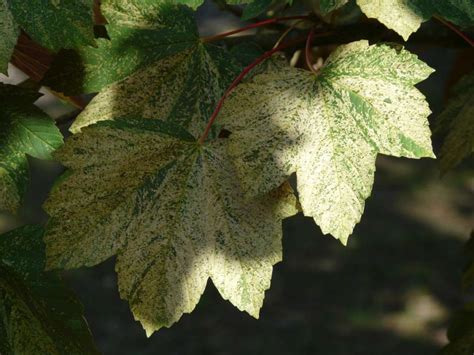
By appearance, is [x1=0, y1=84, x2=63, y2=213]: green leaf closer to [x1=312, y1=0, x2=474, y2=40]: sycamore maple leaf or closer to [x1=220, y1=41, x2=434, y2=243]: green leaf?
[x1=220, y1=41, x2=434, y2=243]: green leaf

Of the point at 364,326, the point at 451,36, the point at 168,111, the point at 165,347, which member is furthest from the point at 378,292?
the point at 168,111

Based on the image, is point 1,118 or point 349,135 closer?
point 349,135

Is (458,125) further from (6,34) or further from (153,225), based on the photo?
(6,34)

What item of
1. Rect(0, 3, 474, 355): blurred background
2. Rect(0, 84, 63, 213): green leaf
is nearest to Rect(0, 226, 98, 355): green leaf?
Rect(0, 84, 63, 213): green leaf

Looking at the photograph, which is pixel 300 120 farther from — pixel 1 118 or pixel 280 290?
pixel 280 290

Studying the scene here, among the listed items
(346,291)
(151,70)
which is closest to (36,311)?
(151,70)

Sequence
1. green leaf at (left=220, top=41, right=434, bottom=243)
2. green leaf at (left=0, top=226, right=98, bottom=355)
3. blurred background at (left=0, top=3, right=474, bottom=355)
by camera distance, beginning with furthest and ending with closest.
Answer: blurred background at (left=0, top=3, right=474, bottom=355) < green leaf at (left=0, top=226, right=98, bottom=355) < green leaf at (left=220, top=41, right=434, bottom=243)
